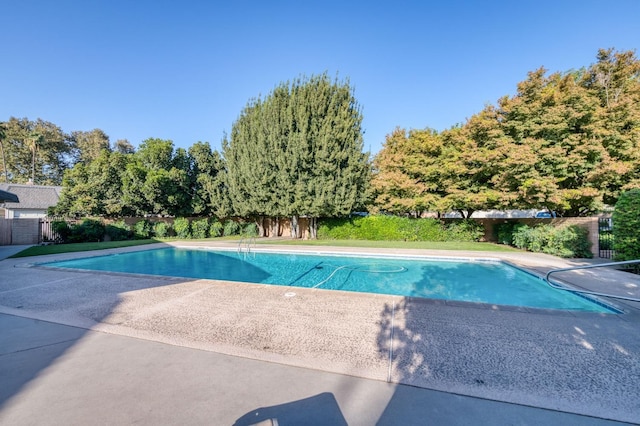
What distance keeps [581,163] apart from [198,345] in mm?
14595

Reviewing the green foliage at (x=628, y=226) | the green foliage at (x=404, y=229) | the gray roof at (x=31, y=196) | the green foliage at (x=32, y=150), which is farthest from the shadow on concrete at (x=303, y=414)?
the green foliage at (x=32, y=150)

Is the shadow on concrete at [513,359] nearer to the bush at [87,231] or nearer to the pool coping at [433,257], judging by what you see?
the pool coping at [433,257]

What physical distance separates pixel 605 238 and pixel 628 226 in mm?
3349

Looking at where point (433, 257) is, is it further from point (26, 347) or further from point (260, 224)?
point (260, 224)

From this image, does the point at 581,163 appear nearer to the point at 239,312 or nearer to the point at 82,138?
the point at 239,312

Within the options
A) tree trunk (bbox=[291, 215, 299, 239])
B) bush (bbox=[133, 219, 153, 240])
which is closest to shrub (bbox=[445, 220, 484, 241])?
tree trunk (bbox=[291, 215, 299, 239])

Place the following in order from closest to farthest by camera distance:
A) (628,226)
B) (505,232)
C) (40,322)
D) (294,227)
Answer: (40,322)
(628,226)
(505,232)
(294,227)

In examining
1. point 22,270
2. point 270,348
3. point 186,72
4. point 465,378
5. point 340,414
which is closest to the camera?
point 340,414

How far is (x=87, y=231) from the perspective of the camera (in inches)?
630

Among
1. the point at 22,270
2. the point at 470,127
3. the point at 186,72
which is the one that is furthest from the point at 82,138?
the point at 470,127

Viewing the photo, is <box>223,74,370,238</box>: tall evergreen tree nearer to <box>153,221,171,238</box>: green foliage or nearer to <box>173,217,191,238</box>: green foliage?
<box>173,217,191,238</box>: green foliage

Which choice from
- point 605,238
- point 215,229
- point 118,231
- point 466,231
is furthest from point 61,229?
point 605,238

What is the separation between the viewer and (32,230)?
49.2 feet

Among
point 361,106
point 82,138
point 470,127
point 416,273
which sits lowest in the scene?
point 416,273
